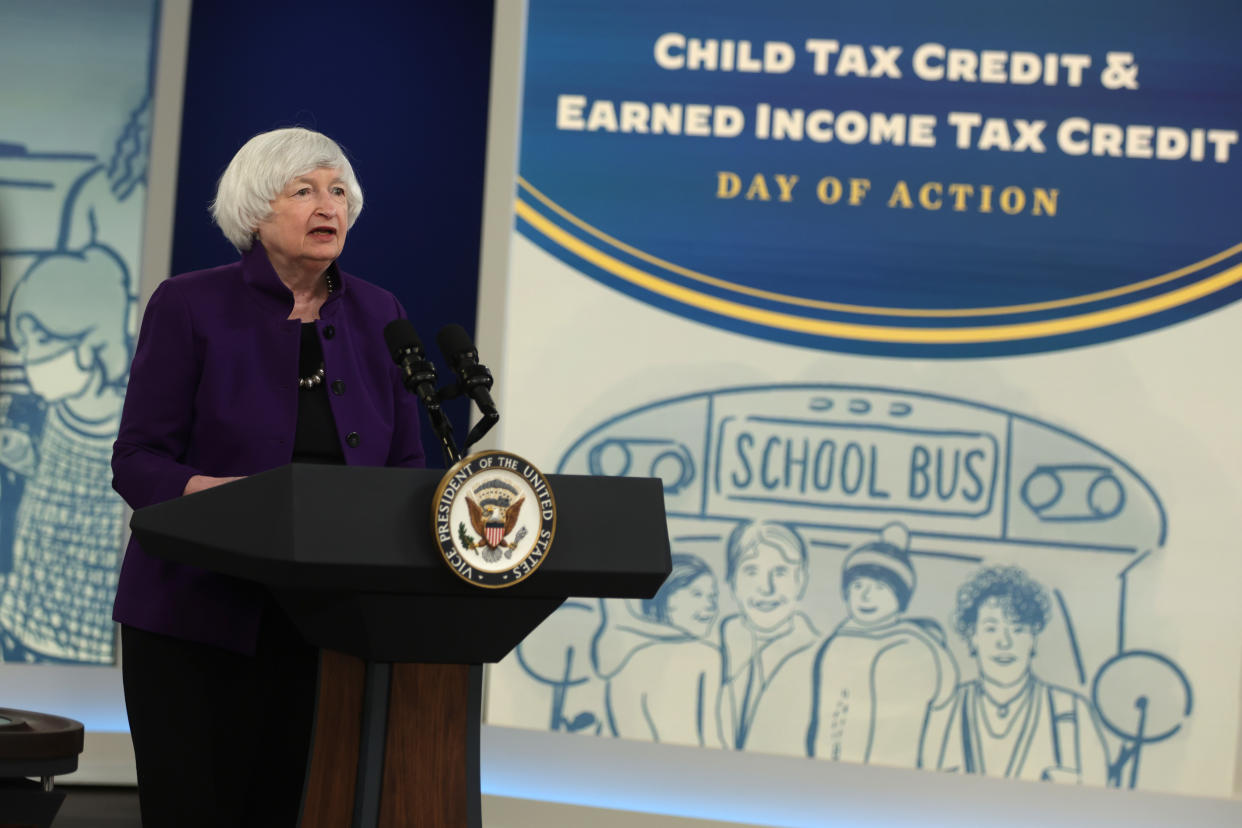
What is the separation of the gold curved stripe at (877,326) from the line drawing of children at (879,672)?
48 cm

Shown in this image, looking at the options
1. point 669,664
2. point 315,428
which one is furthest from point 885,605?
point 315,428

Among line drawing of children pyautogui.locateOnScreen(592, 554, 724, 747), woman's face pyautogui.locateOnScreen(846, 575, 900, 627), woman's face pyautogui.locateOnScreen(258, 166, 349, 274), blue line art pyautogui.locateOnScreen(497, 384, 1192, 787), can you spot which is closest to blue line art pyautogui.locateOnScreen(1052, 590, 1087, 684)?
blue line art pyautogui.locateOnScreen(497, 384, 1192, 787)

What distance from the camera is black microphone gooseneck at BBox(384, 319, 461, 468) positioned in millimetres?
1364

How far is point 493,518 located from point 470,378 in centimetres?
19

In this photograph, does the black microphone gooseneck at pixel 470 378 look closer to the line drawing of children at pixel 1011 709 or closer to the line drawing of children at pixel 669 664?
the line drawing of children at pixel 669 664

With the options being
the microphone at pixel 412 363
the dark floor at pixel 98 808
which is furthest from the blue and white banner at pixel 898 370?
the microphone at pixel 412 363

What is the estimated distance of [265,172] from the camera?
175cm

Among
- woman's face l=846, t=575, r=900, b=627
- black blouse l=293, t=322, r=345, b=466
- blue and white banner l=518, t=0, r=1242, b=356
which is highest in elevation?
blue and white banner l=518, t=0, r=1242, b=356

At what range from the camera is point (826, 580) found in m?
3.12

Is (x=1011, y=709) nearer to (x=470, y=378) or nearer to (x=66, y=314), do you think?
(x=470, y=378)

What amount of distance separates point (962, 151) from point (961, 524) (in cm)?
93

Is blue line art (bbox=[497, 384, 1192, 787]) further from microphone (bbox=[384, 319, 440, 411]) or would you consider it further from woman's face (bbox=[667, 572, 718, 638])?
microphone (bbox=[384, 319, 440, 411])

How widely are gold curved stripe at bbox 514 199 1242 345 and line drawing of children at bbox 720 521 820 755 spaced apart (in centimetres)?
52

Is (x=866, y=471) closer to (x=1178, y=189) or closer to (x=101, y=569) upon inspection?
(x=1178, y=189)
